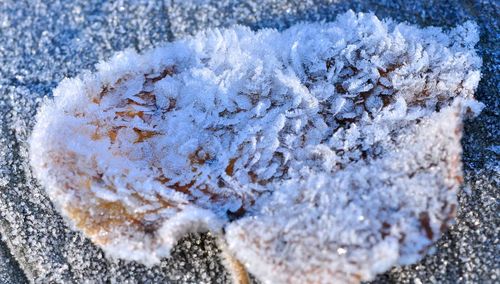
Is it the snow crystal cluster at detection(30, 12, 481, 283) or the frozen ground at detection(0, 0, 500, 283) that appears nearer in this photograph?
Answer: the snow crystal cluster at detection(30, 12, 481, 283)

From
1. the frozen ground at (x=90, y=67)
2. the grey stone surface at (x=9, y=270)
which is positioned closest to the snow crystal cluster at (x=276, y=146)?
the frozen ground at (x=90, y=67)

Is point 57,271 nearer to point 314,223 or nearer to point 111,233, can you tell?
point 111,233

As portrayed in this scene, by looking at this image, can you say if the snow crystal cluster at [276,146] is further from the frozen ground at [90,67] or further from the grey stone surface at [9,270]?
the grey stone surface at [9,270]

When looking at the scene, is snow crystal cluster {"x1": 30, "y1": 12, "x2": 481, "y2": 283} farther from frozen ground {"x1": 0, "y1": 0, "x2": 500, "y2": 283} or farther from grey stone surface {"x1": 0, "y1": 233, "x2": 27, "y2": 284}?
grey stone surface {"x1": 0, "y1": 233, "x2": 27, "y2": 284}

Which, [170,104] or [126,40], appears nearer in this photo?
[170,104]

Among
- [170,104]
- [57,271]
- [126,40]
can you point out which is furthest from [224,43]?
[57,271]

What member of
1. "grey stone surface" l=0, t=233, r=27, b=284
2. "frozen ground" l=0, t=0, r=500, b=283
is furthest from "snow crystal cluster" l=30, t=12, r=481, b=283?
"grey stone surface" l=0, t=233, r=27, b=284
